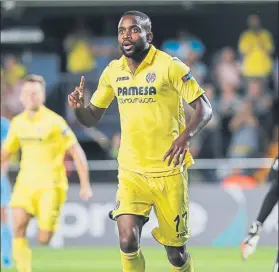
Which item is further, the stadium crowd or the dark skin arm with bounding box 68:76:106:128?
the stadium crowd

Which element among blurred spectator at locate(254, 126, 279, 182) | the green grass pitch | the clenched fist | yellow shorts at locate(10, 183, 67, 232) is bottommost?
the green grass pitch

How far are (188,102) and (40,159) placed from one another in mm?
3884

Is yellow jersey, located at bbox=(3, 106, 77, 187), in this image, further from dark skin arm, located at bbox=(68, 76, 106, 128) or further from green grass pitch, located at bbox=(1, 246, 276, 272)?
dark skin arm, located at bbox=(68, 76, 106, 128)

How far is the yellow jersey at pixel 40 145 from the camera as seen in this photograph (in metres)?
11.7

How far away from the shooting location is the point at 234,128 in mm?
17578

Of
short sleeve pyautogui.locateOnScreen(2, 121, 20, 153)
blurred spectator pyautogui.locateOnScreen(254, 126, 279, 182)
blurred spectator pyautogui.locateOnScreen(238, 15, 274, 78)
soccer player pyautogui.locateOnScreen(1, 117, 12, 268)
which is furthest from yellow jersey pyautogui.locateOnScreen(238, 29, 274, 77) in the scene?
short sleeve pyautogui.locateOnScreen(2, 121, 20, 153)

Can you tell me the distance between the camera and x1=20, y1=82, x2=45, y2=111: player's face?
460 inches

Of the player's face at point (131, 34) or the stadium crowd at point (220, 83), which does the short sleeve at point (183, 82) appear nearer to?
the player's face at point (131, 34)

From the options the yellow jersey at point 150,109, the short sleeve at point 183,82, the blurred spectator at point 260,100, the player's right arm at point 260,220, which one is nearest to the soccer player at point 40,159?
the player's right arm at point 260,220

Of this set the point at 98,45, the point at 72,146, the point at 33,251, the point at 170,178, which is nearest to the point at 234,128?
the point at 98,45

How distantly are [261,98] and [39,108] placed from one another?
7059 mm

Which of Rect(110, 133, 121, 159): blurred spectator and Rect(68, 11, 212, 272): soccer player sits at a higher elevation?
Rect(68, 11, 212, 272): soccer player

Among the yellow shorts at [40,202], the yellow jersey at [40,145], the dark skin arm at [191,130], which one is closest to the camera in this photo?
the dark skin arm at [191,130]

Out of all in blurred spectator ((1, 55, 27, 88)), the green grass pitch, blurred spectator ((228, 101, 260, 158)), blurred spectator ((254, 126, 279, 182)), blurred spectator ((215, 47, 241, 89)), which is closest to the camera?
the green grass pitch
